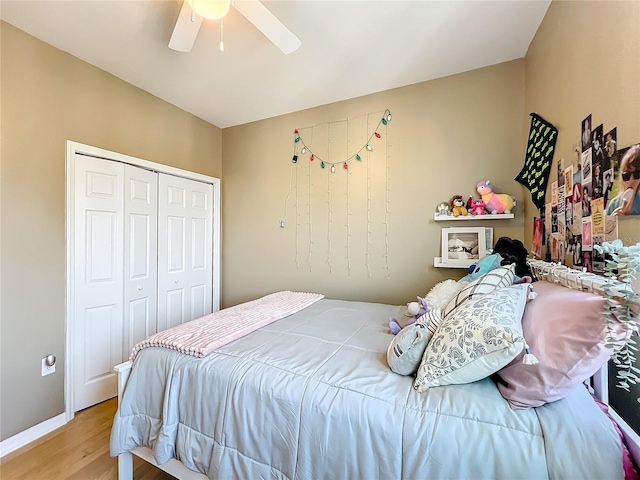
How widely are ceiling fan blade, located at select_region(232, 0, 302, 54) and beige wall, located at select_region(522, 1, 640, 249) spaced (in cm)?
144

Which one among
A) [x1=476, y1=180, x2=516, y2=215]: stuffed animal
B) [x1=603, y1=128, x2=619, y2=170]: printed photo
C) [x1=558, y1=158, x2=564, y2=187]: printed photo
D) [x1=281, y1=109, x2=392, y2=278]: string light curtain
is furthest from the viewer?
[x1=281, y1=109, x2=392, y2=278]: string light curtain

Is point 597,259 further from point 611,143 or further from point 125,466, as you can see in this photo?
point 125,466

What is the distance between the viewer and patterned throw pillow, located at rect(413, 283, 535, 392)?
840mm

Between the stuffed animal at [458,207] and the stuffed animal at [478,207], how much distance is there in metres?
0.06

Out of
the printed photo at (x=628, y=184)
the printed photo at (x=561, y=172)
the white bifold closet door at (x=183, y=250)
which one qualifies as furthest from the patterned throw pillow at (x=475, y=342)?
the white bifold closet door at (x=183, y=250)

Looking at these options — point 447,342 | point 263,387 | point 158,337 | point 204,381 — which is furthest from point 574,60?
point 158,337

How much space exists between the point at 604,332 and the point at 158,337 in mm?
1764

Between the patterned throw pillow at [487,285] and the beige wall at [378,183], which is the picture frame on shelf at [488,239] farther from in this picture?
the patterned throw pillow at [487,285]

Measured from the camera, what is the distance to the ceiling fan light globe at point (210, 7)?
1396mm

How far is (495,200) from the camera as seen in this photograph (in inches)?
84.7

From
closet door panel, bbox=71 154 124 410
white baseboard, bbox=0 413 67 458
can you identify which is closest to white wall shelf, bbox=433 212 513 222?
closet door panel, bbox=71 154 124 410

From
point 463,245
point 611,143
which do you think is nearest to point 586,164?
point 611,143

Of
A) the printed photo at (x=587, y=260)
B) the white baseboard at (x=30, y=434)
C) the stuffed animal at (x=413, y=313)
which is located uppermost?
the printed photo at (x=587, y=260)

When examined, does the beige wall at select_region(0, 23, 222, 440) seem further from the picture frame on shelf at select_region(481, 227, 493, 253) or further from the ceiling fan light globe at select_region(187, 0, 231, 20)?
the picture frame on shelf at select_region(481, 227, 493, 253)
